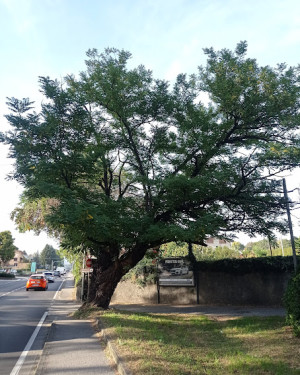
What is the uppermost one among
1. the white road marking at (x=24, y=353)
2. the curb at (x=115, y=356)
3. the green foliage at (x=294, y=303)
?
the green foliage at (x=294, y=303)

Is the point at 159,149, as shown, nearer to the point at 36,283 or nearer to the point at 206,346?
the point at 206,346

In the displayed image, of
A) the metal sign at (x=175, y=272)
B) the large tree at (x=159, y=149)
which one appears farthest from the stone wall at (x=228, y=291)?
the large tree at (x=159, y=149)

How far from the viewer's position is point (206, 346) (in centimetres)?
720

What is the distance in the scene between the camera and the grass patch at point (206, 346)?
5.36 m

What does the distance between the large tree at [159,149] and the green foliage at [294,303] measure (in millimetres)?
3019

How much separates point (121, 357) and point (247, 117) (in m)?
8.85

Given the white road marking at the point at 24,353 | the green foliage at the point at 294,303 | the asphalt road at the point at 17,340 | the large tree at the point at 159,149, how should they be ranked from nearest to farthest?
the white road marking at the point at 24,353, the asphalt road at the point at 17,340, the green foliage at the point at 294,303, the large tree at the point at 159,149

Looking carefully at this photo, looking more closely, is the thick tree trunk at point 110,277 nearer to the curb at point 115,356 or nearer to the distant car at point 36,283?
the curb at point 115,356

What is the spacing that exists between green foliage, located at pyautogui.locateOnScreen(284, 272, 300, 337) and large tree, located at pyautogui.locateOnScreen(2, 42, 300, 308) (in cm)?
302

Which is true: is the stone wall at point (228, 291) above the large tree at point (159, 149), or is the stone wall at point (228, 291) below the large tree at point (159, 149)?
below

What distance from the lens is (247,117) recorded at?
11469 mm

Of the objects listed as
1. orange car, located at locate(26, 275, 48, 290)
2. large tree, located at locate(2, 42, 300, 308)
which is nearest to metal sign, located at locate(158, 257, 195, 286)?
large tree, located at locate(2, 42, 300, 308)

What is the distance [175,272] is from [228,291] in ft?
9.97

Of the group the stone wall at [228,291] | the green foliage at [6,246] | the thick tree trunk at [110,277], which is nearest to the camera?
the thick tree trunk at [110,277]
